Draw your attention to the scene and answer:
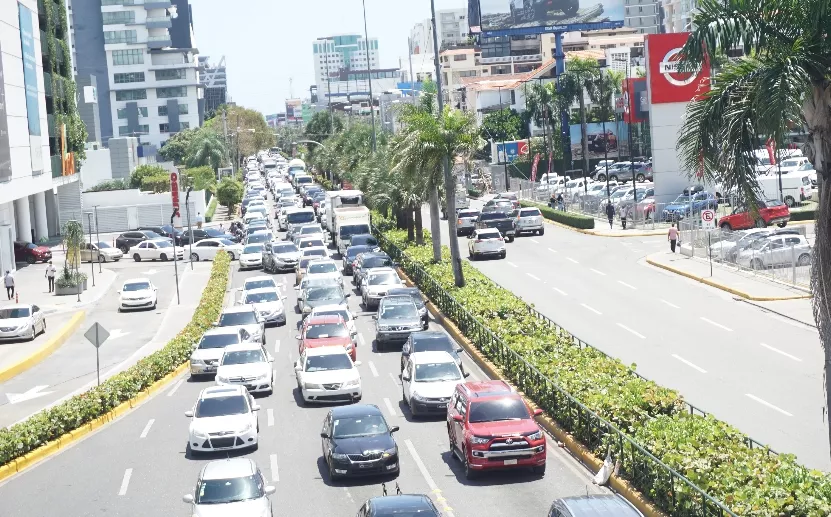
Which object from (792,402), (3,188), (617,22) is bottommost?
(792,402)

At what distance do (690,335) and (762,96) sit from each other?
75.7 ft

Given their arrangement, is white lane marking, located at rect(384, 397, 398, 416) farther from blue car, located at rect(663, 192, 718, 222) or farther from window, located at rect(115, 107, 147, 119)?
window, located at rect(115, 107, 147, 119)

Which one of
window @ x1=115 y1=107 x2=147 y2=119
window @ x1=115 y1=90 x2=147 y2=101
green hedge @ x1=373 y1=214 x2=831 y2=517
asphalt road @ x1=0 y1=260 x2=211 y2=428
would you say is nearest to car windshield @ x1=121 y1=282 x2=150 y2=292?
asphalt road @ x1=0 y1=260 x2=211 y2=428

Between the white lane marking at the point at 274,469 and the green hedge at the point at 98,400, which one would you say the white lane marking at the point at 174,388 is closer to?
the green hedge at the point at 98,400

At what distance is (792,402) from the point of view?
26.5 m

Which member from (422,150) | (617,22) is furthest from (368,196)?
(617,22)

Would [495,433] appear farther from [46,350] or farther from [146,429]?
[46,350]

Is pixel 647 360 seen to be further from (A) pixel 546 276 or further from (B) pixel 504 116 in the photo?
(B) pixel 504 116

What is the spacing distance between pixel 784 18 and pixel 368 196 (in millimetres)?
57690

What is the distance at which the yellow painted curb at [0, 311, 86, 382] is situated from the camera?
1500 inches

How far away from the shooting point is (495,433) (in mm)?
21062

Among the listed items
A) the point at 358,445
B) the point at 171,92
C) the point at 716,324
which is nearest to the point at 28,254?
the point at 716,324

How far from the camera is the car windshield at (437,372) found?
90.1ft

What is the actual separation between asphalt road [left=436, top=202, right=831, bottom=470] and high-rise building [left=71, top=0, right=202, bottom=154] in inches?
5046
